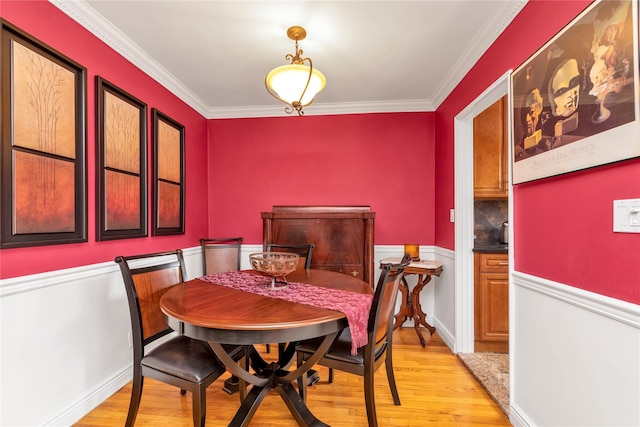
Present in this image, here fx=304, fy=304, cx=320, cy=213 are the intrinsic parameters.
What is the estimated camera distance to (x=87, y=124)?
6.42ft

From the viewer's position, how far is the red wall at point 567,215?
1144 millimetres

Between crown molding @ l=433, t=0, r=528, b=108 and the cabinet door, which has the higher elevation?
crown molding @ l=433, t=0, r=528, b=108

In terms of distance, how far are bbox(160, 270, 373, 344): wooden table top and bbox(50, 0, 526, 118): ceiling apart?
1757 millimetres

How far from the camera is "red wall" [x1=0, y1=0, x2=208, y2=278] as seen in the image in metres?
1.58

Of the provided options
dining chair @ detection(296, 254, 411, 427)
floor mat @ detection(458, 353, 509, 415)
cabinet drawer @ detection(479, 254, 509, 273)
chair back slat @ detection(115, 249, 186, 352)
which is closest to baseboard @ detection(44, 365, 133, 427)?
chair back slat @ detection(115, 249, 186, 352)

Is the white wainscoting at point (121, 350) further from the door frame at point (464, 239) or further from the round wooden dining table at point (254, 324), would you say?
the door frame at point (464, 239)

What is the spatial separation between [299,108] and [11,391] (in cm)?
216

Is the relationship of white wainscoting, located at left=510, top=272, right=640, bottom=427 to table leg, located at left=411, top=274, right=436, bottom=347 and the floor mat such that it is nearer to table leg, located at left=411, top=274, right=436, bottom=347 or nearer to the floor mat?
the floor mat

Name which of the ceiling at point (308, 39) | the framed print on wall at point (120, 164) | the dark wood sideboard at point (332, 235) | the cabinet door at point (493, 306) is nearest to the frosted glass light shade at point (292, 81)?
the ceiling at point (308, 39)

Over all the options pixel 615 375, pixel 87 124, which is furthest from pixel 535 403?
pixel 87 124

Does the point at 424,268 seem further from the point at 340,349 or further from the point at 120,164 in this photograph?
the point at 120,164

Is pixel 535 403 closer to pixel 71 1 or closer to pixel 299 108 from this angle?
pixel 299 108

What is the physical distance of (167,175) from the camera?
2.88 m

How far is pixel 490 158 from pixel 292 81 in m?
2.13
